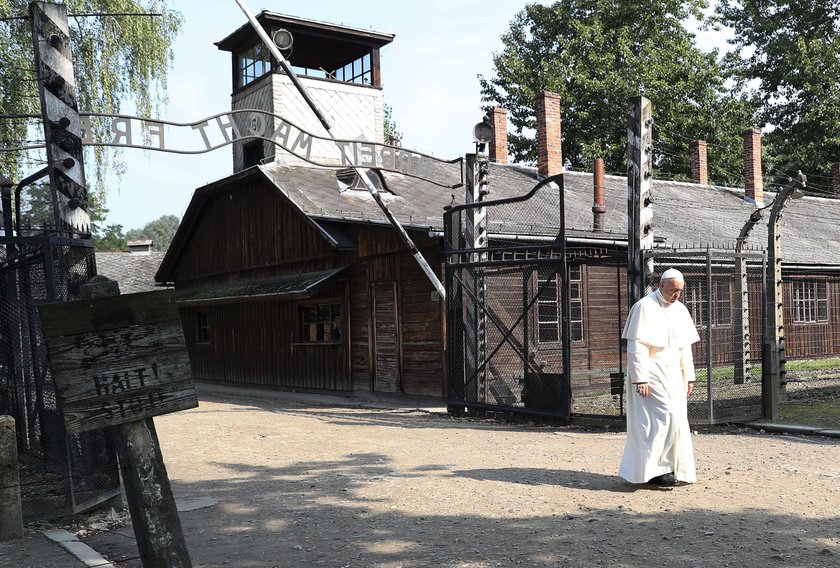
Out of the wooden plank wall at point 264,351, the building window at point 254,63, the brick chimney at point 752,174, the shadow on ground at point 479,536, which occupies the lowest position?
the shadow on ground at point 479,536

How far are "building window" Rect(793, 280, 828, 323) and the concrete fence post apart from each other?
68.7ft

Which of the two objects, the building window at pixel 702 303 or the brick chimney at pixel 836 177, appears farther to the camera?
the brick chimney at pixel 836 177

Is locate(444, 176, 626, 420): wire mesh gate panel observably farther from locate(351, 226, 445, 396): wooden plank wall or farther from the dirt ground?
locate(351, 226, 445, 396): wooden plank wall

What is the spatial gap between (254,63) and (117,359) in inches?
850

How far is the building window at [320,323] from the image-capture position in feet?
64.3

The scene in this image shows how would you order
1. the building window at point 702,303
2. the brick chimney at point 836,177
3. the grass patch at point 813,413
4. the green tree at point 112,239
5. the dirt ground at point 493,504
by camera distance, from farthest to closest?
the green tree at point 112,239
the brick chimney at point 836,177
the building window at point 702,303
the grass patch at point 813,413
the dirt ground at point 493,504

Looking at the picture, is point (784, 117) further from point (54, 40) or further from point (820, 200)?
point (54, 40)

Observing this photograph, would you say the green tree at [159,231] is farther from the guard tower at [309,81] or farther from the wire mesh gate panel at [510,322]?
the wire mesh gate panel at [510,322]

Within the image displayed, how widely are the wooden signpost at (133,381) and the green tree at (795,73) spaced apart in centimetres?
3835

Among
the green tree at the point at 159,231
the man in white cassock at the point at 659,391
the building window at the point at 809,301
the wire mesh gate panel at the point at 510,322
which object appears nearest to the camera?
the man in white cassock at the point at 659,391

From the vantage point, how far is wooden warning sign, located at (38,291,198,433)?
4.58 m

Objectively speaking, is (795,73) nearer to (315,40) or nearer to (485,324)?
(315,40)

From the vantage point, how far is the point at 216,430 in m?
13.1

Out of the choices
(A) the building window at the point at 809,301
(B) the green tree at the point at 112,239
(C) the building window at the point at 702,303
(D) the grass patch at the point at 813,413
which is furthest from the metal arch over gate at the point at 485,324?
(B) the green tree at the point at 112,239
